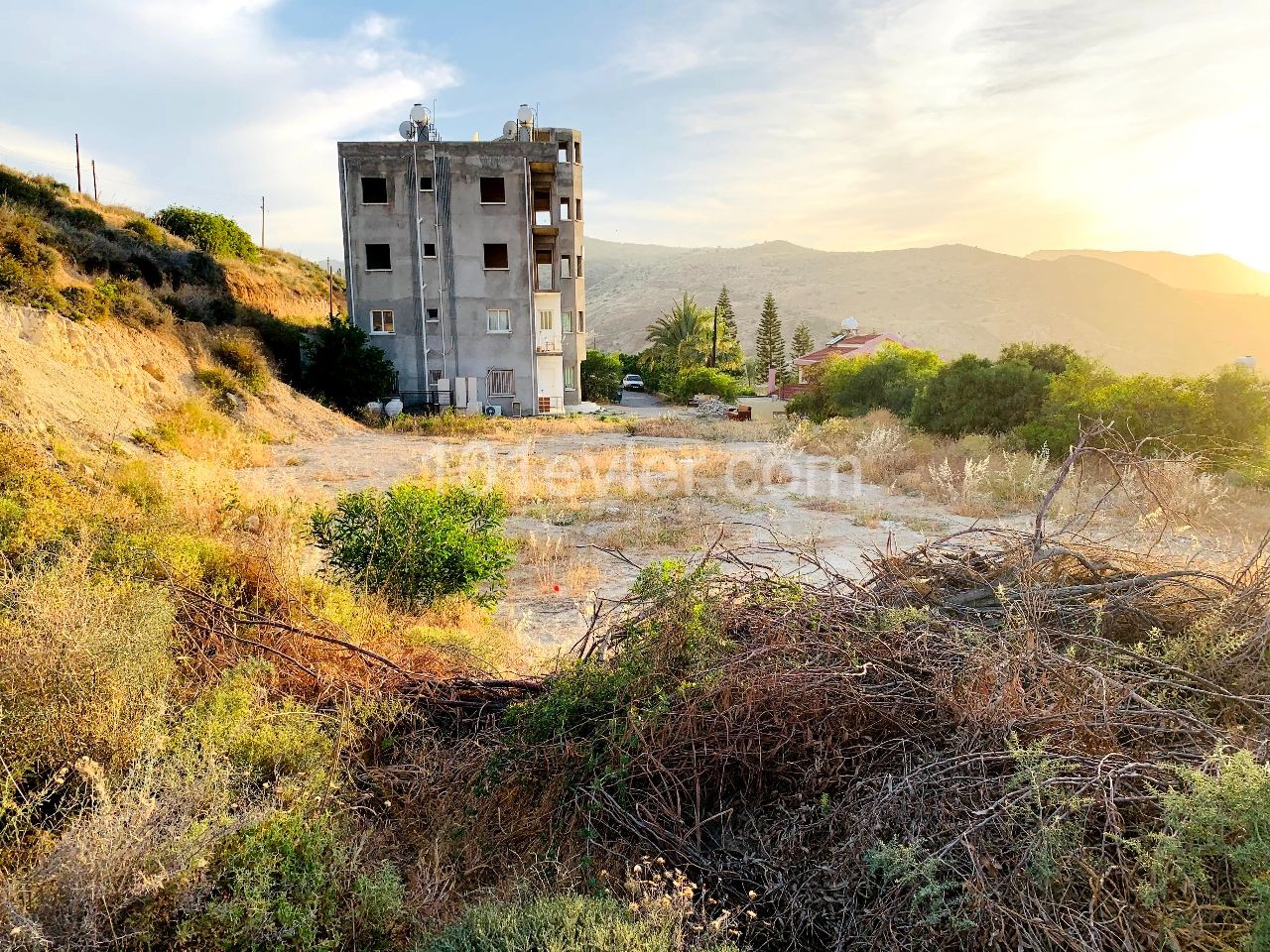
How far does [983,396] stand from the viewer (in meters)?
17.7

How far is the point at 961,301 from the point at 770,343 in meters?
99.3

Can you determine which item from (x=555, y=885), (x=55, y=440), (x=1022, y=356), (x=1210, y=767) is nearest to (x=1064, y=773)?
(x=1210, y=767)

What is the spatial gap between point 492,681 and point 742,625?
5.17 feet

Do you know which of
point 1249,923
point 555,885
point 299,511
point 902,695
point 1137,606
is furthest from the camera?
point 299,511

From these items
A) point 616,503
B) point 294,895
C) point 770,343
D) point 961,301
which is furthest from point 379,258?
point 961,301

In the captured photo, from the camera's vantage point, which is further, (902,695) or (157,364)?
(157,364)

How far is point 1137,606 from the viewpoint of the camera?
3.68 m

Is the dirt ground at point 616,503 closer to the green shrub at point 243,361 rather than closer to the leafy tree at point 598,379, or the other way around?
the green shrub at point 243,361

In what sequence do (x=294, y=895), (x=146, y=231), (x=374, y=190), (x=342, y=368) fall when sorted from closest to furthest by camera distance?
1. (x=294, y=895)
2. (x=342, y=368)
3. (x=146, y=231)
4. (x=374, y=190)

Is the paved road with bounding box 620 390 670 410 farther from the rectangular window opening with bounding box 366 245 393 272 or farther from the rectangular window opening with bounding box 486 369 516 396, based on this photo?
the rectangular window opening with bounding box 366 245 393 272

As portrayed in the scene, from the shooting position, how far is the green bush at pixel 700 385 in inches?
1649

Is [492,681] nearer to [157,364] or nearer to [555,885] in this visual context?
[555,885]

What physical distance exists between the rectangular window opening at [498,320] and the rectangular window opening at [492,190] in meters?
4.24

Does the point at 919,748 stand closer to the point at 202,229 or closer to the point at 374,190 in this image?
the point at 374,190
